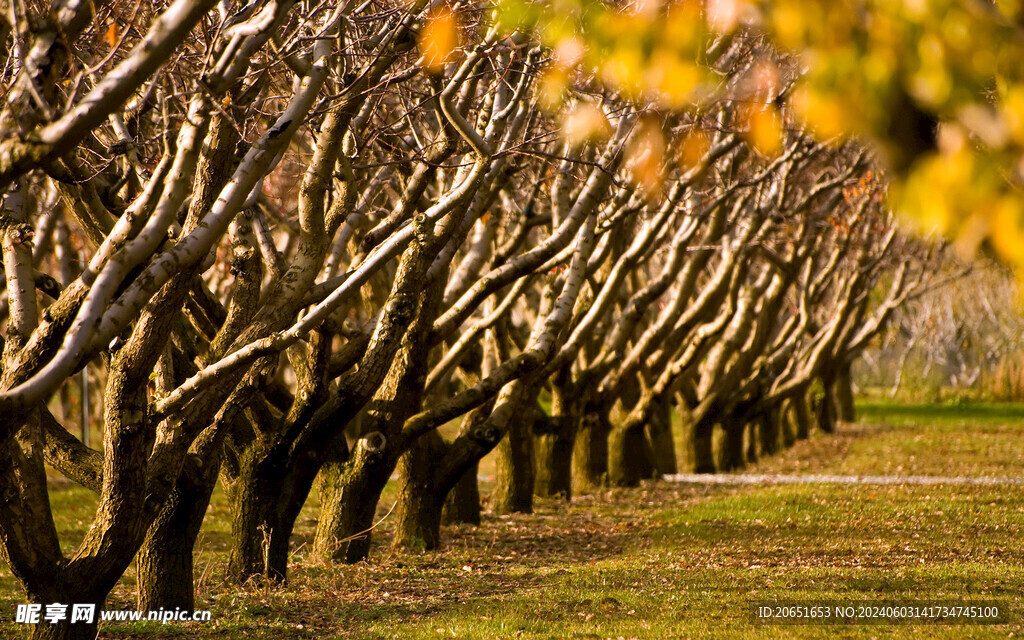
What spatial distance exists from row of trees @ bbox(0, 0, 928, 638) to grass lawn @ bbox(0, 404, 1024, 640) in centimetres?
64

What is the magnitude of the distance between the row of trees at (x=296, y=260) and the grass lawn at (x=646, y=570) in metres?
0.64

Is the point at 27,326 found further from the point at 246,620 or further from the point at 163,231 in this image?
the point at 246,620

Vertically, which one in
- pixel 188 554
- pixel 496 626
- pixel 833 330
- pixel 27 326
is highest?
pixel 833 330

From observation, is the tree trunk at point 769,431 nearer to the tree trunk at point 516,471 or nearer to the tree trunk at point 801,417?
the tree trunk at point 801,417

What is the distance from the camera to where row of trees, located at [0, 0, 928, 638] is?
5664 mm

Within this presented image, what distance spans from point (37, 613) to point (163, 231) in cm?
264

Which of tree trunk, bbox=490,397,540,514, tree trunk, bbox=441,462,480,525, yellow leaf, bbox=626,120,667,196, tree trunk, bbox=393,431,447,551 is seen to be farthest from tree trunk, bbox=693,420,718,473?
tree trunk, bbox=393,431,447,551

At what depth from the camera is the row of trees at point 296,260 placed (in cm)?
566

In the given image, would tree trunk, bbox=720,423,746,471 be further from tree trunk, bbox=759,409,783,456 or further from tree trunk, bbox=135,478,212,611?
tree trunk, bbox=135,478,212,611

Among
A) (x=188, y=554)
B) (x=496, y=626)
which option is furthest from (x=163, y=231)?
(x=496, y=626)

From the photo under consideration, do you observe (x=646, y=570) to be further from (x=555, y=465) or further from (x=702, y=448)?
(x=702, y=448)

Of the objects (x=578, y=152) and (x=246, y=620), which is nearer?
(x=246, y=620)

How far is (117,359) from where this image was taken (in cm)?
643

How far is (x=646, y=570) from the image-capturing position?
33.1 feet
